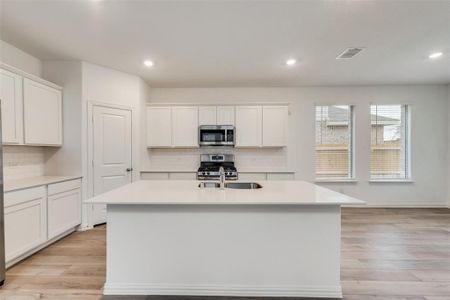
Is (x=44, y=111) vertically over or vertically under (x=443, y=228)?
over

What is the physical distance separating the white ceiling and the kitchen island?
1728 millimetres

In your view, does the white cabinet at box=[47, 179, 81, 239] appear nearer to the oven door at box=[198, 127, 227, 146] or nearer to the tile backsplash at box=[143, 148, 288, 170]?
the tile backsplash at box=[143, 148, 288, 170]

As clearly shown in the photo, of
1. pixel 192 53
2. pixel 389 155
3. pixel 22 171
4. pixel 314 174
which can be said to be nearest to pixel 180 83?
pixel 192 53

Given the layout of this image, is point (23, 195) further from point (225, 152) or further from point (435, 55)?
point (435, 55)

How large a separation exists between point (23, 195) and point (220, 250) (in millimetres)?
2194

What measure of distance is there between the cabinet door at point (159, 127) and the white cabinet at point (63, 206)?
158 centimetres

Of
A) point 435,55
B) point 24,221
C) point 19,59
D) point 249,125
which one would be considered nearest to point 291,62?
point 249,125

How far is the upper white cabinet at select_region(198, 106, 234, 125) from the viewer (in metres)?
4.89

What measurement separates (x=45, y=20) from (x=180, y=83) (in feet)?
8.43

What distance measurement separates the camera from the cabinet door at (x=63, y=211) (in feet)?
10.1

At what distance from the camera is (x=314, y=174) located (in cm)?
527

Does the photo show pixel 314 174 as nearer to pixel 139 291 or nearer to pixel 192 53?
pixel 192 53

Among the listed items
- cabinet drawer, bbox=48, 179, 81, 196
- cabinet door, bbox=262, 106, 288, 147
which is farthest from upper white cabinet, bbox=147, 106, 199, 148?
cabinet drawer, bbox=48, 179, 81, 196

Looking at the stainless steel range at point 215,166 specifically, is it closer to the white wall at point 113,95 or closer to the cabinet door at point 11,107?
the white wall at point 113,95
